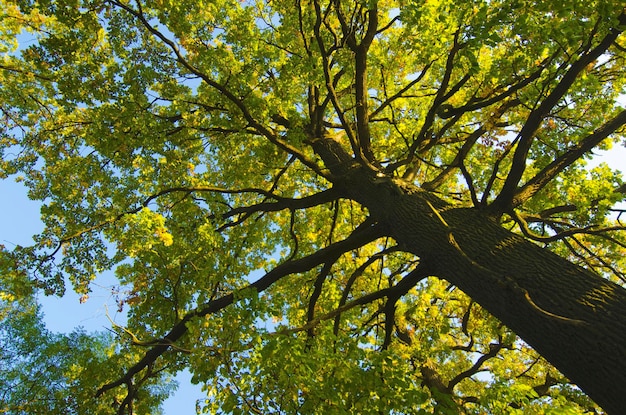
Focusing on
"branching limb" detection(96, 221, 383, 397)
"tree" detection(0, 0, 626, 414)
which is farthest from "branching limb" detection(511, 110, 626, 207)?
"branching limb" detection(96, 221, 383, 397)

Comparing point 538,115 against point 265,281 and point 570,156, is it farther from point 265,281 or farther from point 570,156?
point 265,281

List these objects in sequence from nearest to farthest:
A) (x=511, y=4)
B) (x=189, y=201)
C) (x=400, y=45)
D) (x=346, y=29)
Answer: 1. (x=511, y=4)
2. (x=346, y=29)
3. (x=189, y=201)
4. (x=400, y=45)

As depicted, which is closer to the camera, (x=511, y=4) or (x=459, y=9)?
(x=511, y=4)

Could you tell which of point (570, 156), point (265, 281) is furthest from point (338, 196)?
point (570, 156)

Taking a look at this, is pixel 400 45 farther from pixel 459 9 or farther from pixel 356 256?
pixel 356 256

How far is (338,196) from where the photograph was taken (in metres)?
5.71

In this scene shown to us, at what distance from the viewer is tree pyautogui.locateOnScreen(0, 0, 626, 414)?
10.5ft

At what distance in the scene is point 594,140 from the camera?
3564 millimetres

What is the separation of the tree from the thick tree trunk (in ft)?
0.05

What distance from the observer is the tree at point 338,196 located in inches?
126

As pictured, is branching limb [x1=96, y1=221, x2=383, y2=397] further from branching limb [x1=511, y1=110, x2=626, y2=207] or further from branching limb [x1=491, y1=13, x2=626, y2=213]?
branching limb [x1=511, y1=110, x2=626, y2=207]

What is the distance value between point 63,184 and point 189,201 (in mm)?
2862

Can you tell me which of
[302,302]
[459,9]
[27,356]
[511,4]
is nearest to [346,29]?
[459,9]

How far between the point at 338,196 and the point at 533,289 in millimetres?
3215
